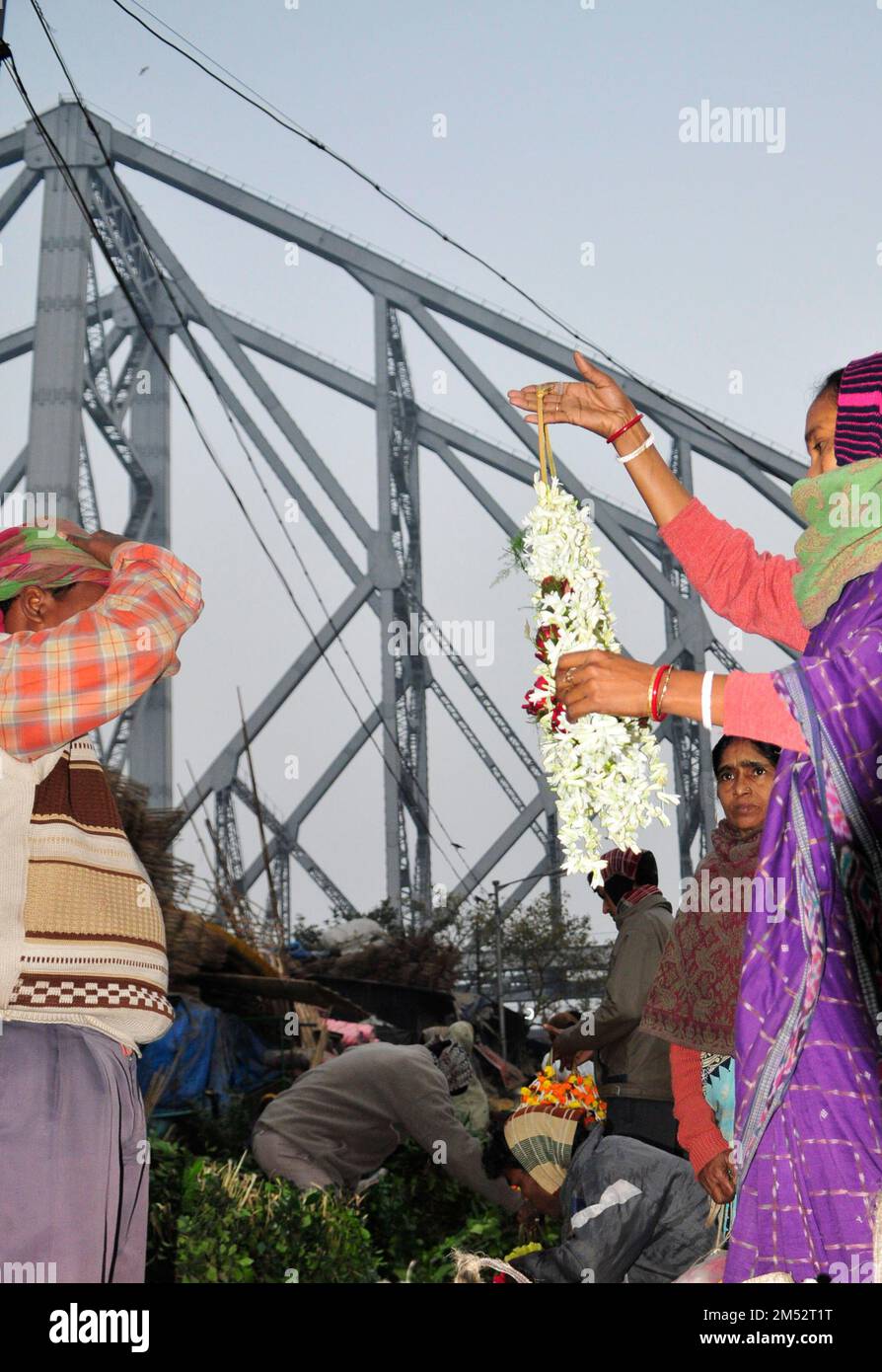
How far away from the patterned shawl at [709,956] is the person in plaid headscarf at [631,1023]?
649 millimetres

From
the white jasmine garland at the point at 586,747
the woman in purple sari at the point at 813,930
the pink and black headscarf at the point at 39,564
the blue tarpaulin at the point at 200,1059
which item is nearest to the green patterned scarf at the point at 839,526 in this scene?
the woman in purple sari at the point at 813,930

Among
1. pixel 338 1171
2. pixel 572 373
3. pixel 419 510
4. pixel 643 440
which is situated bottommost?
pixel 338 1171

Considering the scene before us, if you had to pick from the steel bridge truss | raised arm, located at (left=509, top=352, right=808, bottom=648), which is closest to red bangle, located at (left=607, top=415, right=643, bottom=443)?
raised arm, located at (left=509, top=352, right=808, bottom=648)

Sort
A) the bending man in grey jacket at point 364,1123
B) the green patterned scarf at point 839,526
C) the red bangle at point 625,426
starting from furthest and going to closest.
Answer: the bending man in grey jacket at point 364,1123 < the red bangle at point 625,426 < the green patterned scarf at point 839,526

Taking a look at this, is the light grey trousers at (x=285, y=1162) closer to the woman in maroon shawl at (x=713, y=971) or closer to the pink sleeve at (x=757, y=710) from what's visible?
the woman in maroon shawl at (x=713, y=971)

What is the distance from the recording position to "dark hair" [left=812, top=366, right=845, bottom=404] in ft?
7.40

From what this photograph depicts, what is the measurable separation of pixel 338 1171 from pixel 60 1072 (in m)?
4.40

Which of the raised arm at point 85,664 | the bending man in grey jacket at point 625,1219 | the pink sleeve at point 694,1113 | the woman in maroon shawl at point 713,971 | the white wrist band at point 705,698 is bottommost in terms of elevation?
the bending man in grey jacket at point 625,1219

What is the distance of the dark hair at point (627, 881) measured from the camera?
184 inches

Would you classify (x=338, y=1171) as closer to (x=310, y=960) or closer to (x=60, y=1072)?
(x=60, y=1072)

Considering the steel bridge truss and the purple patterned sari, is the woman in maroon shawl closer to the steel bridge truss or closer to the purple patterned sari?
the purple patterned sari

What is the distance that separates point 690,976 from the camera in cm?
315
